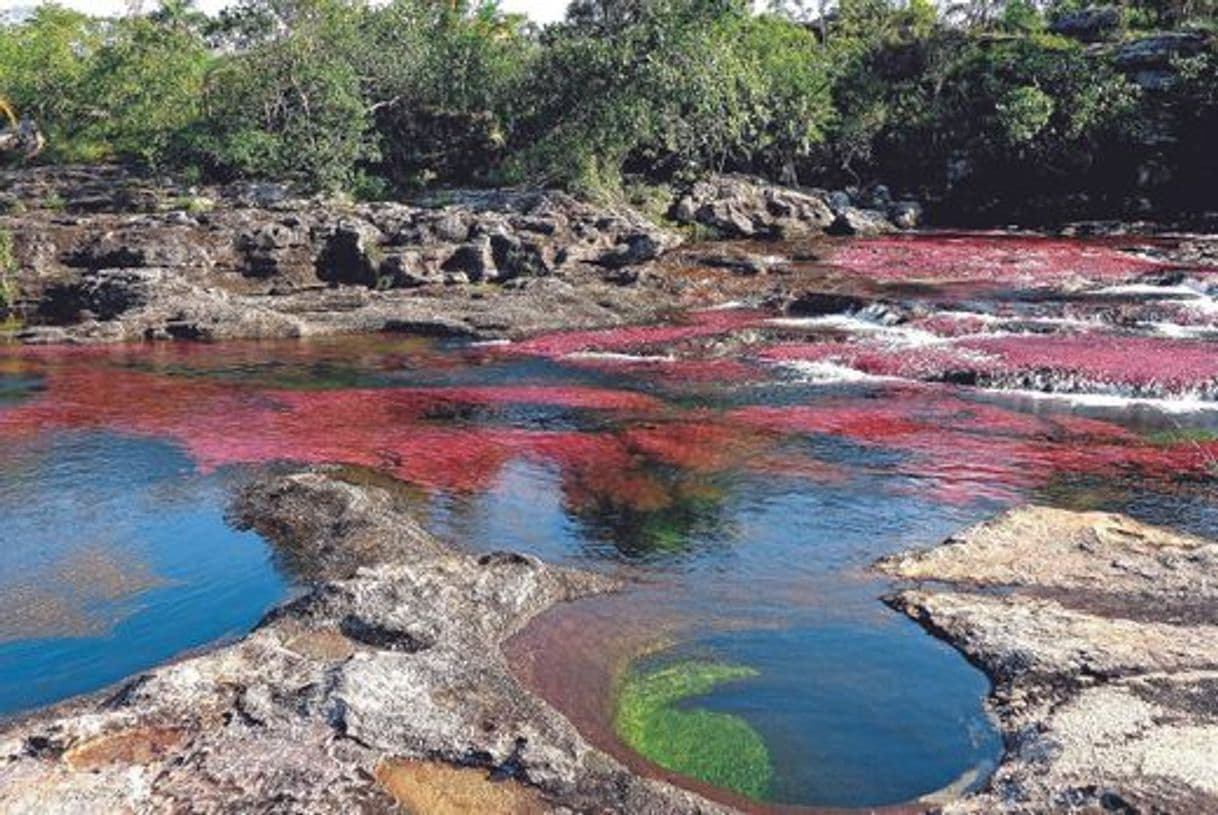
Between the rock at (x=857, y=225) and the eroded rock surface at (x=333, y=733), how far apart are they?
225 ft

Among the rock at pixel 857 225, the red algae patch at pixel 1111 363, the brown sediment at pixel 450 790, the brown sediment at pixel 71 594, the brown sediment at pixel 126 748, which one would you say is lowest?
the brown sediment at pixel 71 594

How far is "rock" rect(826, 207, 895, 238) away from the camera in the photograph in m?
80.1

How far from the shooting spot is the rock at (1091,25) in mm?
105000

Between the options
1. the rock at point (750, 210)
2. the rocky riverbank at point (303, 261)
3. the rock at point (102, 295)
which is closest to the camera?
the rocky riverbank at point (303, 261)

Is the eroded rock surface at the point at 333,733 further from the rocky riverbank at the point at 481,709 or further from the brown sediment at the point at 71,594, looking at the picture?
the brown sediment at the point at 71,594

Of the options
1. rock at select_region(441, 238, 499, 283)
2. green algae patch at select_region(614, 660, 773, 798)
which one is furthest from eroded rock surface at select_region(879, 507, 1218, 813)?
rock at select_region(441, 238, 499, 283)

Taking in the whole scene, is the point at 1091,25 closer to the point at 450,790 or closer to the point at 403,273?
the point at 403,273

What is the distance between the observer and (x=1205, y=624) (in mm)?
15719

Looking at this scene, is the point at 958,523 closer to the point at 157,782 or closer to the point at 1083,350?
the point at 157,782

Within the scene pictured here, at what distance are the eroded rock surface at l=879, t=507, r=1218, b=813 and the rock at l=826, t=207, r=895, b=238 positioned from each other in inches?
2397

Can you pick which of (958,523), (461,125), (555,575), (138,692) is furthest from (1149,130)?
(138,692)

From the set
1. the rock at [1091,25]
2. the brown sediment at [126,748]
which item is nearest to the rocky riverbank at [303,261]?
the brown sediment at [126,748]

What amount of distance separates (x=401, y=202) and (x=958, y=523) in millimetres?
56891

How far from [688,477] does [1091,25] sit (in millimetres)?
100580
